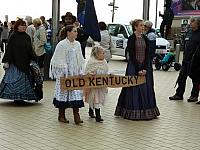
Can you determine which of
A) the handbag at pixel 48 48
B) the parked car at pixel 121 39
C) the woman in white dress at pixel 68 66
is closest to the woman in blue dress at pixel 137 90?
the woman in white dress at pixel 68 66

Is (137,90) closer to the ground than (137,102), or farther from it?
farther from it

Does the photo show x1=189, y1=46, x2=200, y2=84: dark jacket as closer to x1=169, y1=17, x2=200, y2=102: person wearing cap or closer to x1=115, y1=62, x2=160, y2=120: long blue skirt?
x1=169, y1=17, x2=200, y2=102: person wearing cap

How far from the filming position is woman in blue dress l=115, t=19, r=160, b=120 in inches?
352

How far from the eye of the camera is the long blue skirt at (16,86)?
32.8 feet

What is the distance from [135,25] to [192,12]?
24881 millimetres

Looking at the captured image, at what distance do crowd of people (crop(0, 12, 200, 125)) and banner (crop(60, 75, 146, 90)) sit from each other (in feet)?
0.39

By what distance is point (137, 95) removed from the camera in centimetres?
902

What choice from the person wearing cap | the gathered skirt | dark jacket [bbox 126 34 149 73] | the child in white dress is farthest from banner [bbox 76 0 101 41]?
the person wearing cap

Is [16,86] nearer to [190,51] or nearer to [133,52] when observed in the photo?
[133,52]

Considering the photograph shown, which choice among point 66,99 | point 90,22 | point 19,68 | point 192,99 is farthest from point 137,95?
point 192,99

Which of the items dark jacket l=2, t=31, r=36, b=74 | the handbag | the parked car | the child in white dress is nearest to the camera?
the child in white dress

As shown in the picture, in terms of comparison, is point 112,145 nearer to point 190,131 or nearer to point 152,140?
point 152,140

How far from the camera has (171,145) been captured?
23.0 feet

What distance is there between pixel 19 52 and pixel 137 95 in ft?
8.49
